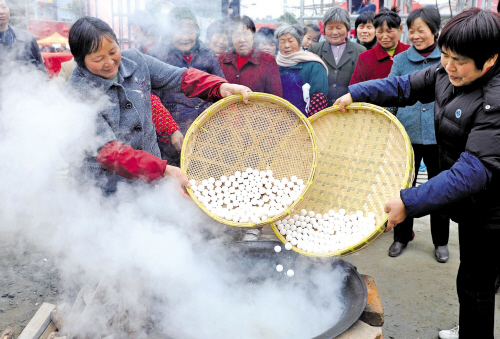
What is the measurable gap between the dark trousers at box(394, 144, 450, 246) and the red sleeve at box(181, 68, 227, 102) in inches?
71.1

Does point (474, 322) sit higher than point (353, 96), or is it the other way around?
point (353, 96)

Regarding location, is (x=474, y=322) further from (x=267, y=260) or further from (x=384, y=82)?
(x=384, y=82)

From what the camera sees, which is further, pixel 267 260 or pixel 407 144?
pixel 267 260

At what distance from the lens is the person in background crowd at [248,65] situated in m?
3.71

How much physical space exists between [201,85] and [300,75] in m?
1.72

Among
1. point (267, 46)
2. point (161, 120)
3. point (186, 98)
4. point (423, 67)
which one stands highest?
point (267, 46)

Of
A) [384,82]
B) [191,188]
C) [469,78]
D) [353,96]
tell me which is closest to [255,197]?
[191,188]

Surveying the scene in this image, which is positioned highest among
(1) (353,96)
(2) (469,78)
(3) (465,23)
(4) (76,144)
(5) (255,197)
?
(3) (465,23)

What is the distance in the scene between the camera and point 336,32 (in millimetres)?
3982

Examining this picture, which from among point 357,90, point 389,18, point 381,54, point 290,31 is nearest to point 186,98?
point 290,31

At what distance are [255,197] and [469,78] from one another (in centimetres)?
122

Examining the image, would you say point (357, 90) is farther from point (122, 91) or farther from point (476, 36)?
point (122, 91)

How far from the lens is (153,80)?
2.46 meters

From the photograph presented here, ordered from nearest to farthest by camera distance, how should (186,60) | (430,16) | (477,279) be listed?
(477,279), (430,16), (186,60)
